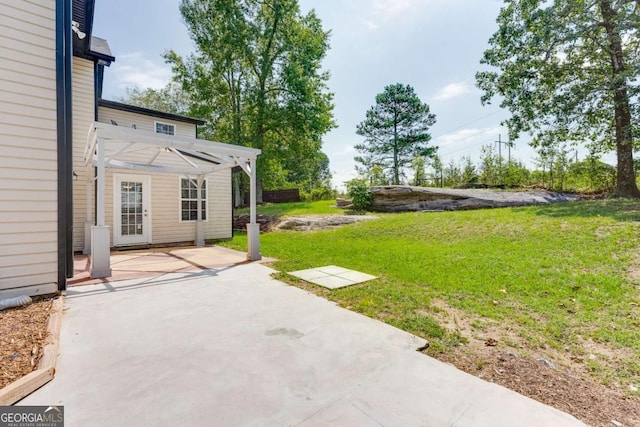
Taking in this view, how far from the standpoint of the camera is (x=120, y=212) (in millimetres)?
7969

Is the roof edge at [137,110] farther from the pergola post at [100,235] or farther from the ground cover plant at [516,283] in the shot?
the ground cover plant at [516,283]

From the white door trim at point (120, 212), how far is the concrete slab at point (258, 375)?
539 cm

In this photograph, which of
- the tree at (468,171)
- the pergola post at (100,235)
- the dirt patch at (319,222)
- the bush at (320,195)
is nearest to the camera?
the pergola post at (100,235)

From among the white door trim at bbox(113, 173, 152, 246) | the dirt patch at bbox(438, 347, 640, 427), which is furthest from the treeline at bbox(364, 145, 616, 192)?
the dirt patch at bbox(438, 347, 640, 427)

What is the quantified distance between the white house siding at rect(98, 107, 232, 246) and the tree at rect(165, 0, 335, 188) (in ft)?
27.8

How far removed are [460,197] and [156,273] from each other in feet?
35.4


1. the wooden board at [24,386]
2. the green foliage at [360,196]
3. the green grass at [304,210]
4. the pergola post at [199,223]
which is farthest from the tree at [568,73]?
the wooden board at [24,386]

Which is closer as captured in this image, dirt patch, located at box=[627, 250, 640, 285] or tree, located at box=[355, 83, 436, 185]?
dirt patch, located at box=[627, 250, 640, 285]

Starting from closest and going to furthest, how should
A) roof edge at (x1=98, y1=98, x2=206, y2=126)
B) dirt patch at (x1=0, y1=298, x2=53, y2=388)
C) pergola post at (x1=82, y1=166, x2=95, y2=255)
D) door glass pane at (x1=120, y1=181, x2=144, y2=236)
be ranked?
dirt patch at (x1=0, y1=298, x2=53, y2=388)
pergola post at (x1=82, y1=166, x2=95, y2=255)
door glass pane at (x1=120, y1=181, x2=144, y2=236)
roof edge at (x1=98, y1=98, x2=206, y2=126)

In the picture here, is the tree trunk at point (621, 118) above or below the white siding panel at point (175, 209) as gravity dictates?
above

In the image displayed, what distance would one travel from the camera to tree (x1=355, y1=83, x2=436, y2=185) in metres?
23.8

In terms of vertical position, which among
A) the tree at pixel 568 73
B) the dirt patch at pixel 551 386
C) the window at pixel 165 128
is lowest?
the dirt patch at pixel 551 386

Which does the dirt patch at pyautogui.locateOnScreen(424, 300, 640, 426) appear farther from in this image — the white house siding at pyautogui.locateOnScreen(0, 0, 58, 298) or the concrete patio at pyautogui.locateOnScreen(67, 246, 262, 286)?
the white house siding at pyautogui.locateOnScreen(0, 0, 58, 298)

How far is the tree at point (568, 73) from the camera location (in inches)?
384
